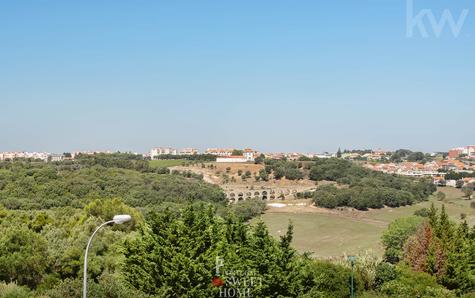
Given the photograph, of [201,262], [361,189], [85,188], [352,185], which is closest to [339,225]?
[361,189]

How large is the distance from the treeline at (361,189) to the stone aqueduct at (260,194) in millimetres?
12014

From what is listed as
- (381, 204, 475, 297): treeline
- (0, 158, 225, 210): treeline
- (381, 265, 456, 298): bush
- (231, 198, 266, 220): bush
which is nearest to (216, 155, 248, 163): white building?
(0, 158, 225, 210): treeline

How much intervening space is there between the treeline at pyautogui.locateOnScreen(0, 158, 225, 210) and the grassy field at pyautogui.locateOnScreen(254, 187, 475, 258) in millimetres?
15286

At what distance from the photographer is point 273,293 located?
76.5 feet

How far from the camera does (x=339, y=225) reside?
3292 inches

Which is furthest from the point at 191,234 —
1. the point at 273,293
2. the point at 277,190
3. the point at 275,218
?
the point at 277,190

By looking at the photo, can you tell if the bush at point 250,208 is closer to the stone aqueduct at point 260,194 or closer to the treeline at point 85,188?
the treeline at point 85,188

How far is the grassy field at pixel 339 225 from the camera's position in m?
67.2

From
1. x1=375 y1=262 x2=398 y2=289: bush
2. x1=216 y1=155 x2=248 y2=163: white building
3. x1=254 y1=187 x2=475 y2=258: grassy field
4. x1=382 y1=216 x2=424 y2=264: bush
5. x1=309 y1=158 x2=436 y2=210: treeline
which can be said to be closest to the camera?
x1=375 y1=262 x2=398 y2=289: bush

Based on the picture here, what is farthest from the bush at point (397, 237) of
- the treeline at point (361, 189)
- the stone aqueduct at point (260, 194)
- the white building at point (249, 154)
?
the white building at point (249, 154)

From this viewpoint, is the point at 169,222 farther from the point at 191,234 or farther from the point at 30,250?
the point at 30,250

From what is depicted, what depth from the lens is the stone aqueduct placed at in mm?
112812

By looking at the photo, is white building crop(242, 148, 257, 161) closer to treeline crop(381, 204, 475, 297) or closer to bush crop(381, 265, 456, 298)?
treeline crop(381, 204, 475, 297)

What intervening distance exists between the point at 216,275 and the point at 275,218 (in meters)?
68.0
